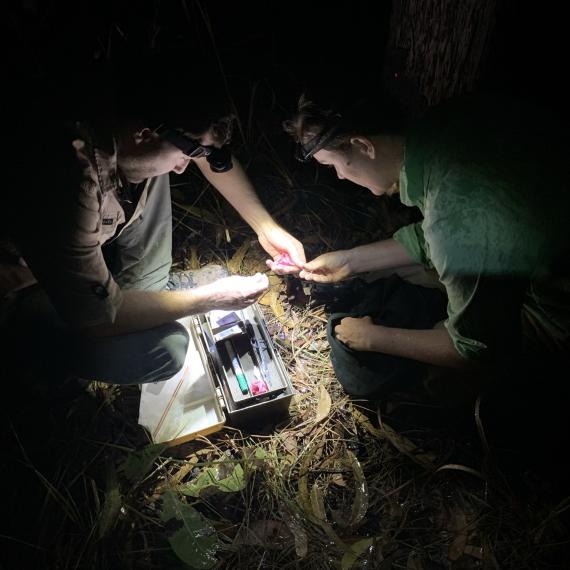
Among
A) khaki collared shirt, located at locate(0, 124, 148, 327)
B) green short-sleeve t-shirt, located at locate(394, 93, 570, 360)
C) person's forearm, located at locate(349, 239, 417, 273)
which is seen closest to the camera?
green short-sleeve t-shirt, located at locate(394, 93, 570, 360)

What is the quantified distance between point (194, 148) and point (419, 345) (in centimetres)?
159

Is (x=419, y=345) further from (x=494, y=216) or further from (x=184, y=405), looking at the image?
(x=184, y=405)

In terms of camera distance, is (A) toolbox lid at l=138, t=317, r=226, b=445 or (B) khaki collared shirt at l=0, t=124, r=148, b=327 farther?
(A) toolbox lid at l=138, t=317, r=226, b=445

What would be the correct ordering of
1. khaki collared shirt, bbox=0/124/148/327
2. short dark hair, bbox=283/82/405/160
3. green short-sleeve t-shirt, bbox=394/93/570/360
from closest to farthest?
1. green short-sleeve t-shirt, bbox=394/93/570/360
2. khaki collared shirt, bbox=0/124/148/327
3. short dark hair, bbox=283/82/405/160

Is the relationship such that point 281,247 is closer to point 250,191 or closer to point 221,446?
point 250,191

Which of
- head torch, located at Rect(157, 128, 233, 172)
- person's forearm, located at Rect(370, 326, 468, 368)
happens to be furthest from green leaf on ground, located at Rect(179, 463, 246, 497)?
head torch, located at Rect(157, 128, 233, 172)

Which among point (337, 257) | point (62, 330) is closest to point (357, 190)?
point (337, 257)

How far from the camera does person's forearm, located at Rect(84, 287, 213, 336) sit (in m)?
2.28

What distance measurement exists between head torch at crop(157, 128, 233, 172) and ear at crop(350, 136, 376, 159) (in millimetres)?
691

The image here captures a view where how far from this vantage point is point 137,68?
1976mm

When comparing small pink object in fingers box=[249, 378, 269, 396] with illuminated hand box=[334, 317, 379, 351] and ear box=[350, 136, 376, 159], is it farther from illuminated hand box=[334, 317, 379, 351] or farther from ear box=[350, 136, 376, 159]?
ear box=[350, 136, 376, 159]

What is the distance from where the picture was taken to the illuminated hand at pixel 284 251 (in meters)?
3.02

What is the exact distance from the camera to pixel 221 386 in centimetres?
266

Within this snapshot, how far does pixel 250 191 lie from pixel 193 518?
2.13 metres
